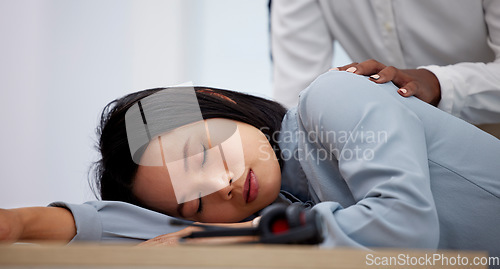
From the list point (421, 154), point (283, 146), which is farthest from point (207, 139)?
point (421, 154)

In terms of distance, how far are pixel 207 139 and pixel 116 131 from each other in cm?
19

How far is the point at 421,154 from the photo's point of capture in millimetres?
657

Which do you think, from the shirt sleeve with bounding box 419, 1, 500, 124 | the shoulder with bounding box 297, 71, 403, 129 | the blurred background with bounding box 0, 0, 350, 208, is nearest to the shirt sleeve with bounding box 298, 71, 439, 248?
the shoulder with bounding box 297, 71, 403, 129

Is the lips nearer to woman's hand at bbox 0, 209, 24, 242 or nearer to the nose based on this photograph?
the nose

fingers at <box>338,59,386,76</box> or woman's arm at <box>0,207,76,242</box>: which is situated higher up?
fingers at <box>338,59,386,76</box>

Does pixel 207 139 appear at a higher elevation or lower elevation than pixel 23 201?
higher

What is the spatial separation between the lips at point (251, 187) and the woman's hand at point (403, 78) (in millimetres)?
265

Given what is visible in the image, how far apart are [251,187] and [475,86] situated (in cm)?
57

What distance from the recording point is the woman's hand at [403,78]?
32.0 inches

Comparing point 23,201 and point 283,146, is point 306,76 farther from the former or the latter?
point 23,201

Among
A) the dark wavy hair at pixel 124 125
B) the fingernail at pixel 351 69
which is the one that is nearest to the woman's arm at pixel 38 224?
the dark wavy hair at pixel 124 125

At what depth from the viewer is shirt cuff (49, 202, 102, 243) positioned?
2.46ft

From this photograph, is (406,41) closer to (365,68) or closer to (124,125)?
(365,68)

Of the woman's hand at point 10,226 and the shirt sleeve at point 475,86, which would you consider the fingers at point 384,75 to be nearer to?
the shirt sleeve at point 475,86
